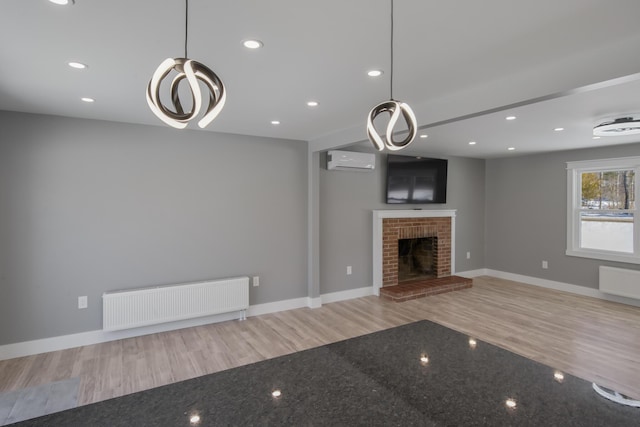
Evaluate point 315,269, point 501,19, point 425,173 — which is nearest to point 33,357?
point 315,269

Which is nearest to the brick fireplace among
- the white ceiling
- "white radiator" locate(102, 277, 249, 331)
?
"white radiator" locate(102, 277, 249, 331)

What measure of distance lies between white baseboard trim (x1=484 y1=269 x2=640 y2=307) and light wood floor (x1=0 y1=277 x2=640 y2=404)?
0.20 metres

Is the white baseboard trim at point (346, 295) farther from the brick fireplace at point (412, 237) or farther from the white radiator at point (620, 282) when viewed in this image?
the white radiator at point (620, 282)

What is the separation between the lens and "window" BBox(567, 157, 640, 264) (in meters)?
5.26

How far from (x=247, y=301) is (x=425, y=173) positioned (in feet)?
12.7

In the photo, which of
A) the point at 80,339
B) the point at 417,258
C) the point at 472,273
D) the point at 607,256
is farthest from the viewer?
the point at 472,273

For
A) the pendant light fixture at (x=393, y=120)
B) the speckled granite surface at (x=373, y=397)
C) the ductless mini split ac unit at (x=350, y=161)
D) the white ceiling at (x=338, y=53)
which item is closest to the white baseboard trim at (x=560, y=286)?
the white ceiling at (x=338, y=53)

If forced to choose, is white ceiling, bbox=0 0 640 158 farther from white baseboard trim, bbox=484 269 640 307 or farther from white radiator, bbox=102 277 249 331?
white baseboard trim, bbox=484 269 640 307

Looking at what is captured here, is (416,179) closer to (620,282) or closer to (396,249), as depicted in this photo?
(396,249)

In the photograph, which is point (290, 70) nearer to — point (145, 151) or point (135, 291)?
point (145, 151)

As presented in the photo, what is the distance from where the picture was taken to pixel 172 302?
4.02 m

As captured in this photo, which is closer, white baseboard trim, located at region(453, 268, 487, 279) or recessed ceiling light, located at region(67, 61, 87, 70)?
recessed ceiling light, located at region(67, 61, 87, 70)

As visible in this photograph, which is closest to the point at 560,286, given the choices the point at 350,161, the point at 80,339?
the point at 350,161

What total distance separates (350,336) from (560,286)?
441 centimetres
